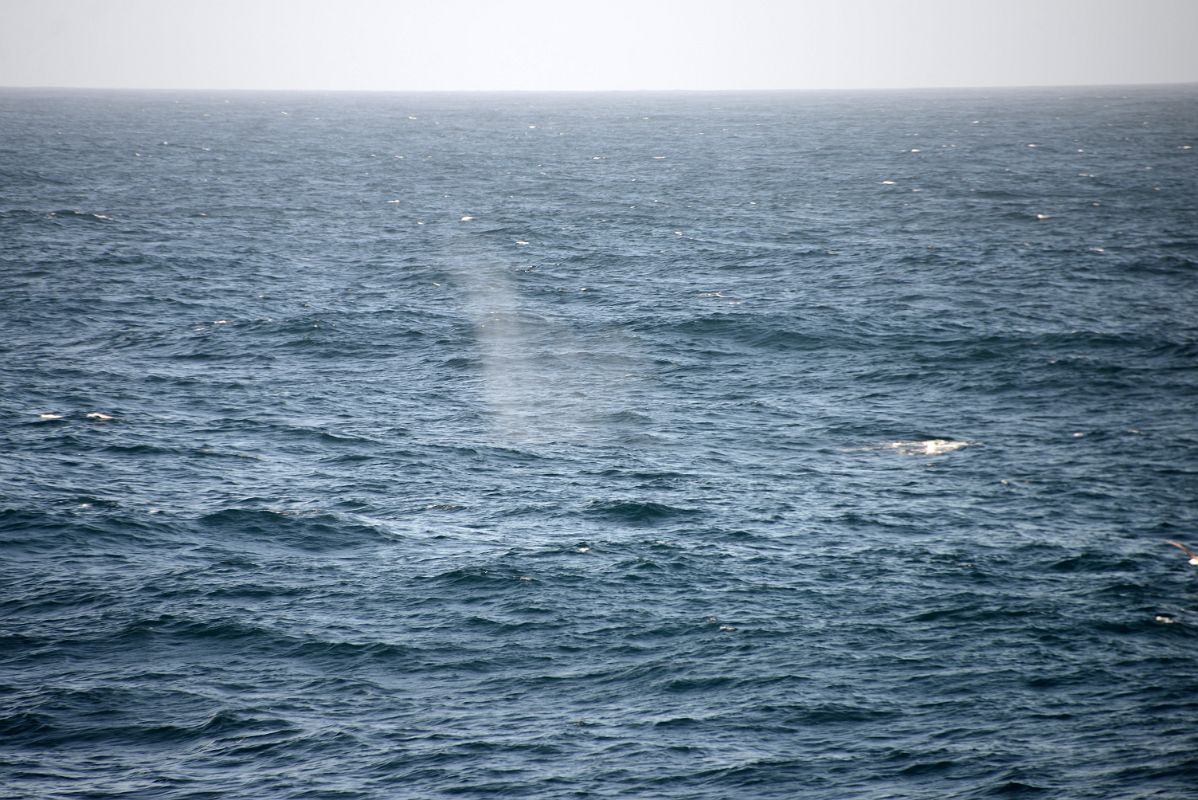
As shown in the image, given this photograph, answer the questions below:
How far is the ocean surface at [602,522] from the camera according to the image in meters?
38.4

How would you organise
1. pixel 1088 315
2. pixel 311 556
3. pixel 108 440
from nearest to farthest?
1. pixel 311 556
2. pixel 108 440
3. pixel 1088 315

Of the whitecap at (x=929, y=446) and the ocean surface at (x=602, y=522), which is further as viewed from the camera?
the whitecap at (x=929, y=446)

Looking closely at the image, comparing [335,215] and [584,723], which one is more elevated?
[335,215]

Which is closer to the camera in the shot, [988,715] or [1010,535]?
[988,715]

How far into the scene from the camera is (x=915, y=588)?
48.8 m

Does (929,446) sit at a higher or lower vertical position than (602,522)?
higher

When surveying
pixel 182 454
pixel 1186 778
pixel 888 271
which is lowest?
pixel 1186 778

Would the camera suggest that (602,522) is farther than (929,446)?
No

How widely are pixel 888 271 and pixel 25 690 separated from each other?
272 feet

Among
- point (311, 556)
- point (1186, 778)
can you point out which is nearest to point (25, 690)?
point (311, 556)

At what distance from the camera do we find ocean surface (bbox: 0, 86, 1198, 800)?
38438mm

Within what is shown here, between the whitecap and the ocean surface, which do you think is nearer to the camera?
the ocean surface

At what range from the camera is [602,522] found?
56.8 m

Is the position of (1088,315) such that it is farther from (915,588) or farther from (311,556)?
(311,556)
